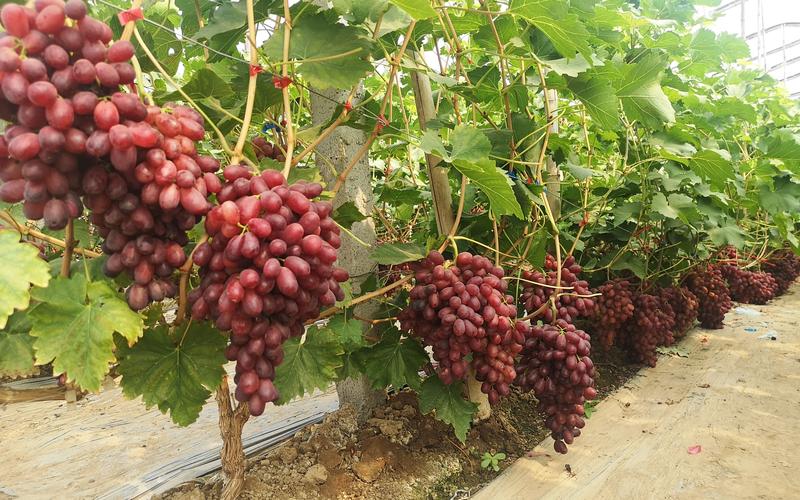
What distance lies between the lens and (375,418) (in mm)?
2148

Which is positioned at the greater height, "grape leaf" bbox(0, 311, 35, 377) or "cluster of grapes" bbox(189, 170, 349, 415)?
"cluster of grapes" bbox(189, 170, 349, 415)

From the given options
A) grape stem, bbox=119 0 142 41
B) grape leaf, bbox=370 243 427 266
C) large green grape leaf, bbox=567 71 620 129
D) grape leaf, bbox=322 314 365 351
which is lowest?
grape leaf, bbox=322 314 365 351

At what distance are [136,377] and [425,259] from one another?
936 mm

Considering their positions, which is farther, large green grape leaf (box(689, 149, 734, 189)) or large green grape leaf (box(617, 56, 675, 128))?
large green grape leaf (box(689, 149, 734, 189))

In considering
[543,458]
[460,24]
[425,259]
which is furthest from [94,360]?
[543,458]

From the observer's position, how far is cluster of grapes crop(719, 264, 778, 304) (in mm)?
4789

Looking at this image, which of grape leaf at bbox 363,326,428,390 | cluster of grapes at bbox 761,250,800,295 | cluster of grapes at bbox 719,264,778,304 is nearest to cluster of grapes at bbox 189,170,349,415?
grape leaf at bbox 363,326,428,390

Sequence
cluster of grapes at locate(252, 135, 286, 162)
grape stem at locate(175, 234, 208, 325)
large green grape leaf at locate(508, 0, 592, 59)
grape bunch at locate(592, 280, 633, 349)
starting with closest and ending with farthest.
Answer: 1. grape stem at locate(175, 234, 208, 325)
2. large green grape leaf at locate(508, 0, 592, 59)
3. cluster of grapes at locate(252, 135, 286, 162)
4. grape bunch at locate(592, 280, 633, 349)

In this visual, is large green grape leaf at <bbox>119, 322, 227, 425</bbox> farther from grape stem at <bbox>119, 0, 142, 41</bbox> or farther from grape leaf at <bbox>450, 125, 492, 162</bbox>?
grape leaf at <bbox>450, 125, 492, 162</bbox>

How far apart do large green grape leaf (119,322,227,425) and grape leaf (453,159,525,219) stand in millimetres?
840

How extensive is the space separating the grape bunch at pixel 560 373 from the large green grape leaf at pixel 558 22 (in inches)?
39.3

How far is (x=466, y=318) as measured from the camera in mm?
1470

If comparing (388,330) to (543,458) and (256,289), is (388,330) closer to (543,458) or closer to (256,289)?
(543,458)

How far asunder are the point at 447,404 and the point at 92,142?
1.55 metres
